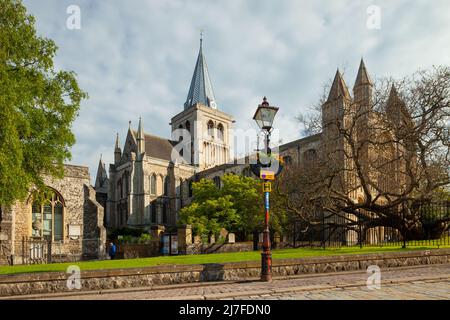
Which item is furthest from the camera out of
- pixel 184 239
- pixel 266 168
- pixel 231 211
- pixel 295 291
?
pixel 231 211

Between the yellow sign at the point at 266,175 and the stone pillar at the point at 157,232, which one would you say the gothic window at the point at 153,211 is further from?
the yellow sign at the point at 266,175

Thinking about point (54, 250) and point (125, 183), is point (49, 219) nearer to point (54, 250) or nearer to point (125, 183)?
point (54, 250)

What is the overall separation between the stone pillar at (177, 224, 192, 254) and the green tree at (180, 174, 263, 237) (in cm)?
559

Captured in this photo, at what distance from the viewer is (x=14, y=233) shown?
23.9m

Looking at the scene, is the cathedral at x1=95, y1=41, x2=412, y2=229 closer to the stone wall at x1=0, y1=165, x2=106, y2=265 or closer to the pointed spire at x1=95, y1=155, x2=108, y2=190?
the pointed spire at x1=95, y1=155, x2=108, y2=190

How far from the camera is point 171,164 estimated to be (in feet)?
197

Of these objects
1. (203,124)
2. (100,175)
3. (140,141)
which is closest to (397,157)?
(140,141)

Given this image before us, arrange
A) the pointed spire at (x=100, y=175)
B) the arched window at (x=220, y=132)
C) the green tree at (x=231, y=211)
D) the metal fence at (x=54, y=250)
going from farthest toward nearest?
the arched window at (x=220, y=132)
the pointed spire at (x=100, y=175)
the green tree at (x=231, y=211)
the metal fence at (x=54, y=250)

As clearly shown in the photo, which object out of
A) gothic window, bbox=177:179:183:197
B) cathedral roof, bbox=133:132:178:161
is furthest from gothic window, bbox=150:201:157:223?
cathedral roof, bbox=133:132:178:161

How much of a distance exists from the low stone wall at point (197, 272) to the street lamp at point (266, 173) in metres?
1.11

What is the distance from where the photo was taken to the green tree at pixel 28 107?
13.4 meters

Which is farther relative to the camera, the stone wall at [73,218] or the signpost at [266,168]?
the stone wall at [73,218]

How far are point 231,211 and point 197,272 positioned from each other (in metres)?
22.1

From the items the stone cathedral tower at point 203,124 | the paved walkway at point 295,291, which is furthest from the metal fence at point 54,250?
the stone cathedral tower at point 203,124
